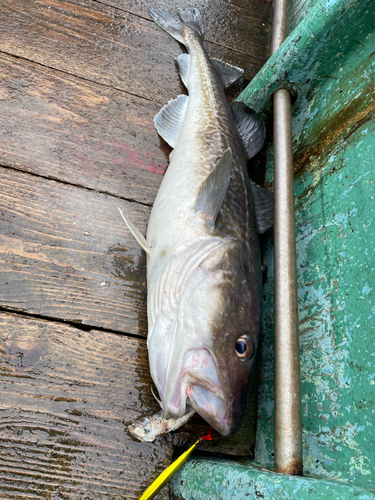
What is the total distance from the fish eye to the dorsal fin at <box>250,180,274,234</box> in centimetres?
64

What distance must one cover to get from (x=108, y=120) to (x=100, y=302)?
1101 millimetres

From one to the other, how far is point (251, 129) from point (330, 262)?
41.2 inches

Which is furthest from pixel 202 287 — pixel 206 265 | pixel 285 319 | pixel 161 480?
pixel 161 480

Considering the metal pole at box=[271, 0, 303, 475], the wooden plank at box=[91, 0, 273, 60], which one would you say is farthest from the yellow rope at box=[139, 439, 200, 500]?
the wooden plank at box=[91, 0, 273, 60]

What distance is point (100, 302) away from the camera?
66.3 inches

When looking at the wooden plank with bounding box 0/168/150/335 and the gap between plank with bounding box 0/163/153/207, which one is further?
the gap between plank with bounding box 0/163/153/207

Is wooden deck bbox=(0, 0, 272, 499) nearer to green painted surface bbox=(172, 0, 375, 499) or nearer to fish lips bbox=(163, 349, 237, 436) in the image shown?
fish lips bbox=(163, 349, 237, 436)

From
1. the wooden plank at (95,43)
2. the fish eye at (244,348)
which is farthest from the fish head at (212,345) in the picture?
the wooden plank at (95,43)

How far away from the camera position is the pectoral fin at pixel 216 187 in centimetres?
156

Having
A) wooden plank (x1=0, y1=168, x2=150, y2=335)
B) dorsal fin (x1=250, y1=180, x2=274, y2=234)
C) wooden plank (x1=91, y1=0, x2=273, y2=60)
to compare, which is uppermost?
wooden plank (x1=91, y1=0, x2=273, y2=60)

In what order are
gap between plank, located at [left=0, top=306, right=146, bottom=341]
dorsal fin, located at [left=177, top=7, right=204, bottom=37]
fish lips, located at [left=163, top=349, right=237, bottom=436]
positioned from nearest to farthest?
fish lips, located at [left=163, top=349, right=237, bottom=436]
gap between plank, located at [left=0, top=306, right=146, bottom=341]
dorsal fin, located at [left=177, top=7, right=204, bottom=37]

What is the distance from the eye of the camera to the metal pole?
4.01ft

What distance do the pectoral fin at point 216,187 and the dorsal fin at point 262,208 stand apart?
376 millimetres

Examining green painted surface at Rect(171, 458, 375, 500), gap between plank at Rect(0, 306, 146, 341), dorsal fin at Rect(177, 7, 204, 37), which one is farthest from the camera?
dorsal fin at Rect(177, 7, 204, 37)
